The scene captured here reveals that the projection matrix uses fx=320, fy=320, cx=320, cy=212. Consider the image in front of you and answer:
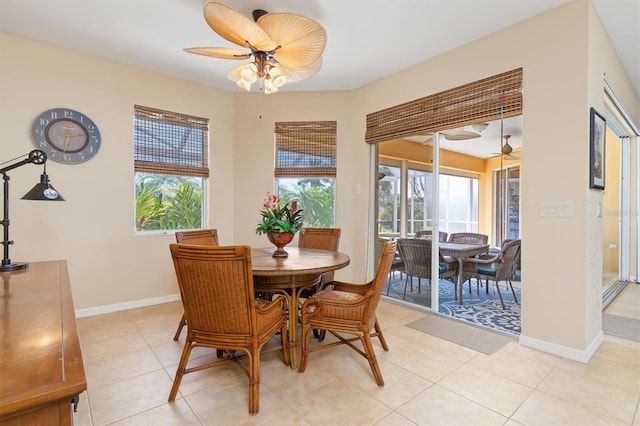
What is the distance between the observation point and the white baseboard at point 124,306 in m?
3.33

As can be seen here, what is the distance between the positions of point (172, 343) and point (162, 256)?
57.6 inches

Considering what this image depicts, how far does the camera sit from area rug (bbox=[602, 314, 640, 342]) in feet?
9.36

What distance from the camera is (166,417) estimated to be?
5.71 feet

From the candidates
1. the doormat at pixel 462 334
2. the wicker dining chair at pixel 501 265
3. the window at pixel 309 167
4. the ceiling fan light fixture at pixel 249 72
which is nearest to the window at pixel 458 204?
the wicker dining chair at pixel 501 265

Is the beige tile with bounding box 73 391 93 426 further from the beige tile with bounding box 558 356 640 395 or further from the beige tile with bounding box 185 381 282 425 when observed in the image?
the beige tile with bounding box 558 356 640 395

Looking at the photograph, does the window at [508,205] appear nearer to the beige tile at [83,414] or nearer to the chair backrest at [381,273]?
the chair backrest at [381,273]

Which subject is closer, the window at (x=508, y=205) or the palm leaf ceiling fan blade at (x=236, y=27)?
the palm leaf ceiling fan blade at (x=236, y=27)

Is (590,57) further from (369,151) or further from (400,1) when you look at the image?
(369,151)

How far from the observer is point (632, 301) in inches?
151

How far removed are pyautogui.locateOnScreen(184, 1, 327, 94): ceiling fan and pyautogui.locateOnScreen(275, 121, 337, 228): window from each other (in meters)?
1.50

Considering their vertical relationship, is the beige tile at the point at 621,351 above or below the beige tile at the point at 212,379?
above

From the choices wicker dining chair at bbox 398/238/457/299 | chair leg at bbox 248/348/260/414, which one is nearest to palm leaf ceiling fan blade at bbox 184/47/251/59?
chair leg at bbox 248/348/260/414

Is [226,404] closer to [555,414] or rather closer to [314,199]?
[555,414]

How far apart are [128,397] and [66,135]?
2.67 m
